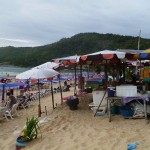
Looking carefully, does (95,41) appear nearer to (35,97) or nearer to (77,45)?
(77,45)

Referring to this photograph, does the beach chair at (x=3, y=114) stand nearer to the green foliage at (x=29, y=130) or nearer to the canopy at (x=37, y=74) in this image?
the canopy at (x=37, y=74)

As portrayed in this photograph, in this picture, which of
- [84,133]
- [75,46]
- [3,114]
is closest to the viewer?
[84,133]

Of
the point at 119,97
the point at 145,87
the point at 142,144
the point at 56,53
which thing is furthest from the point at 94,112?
the point at 56,53

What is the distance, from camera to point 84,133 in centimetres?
657

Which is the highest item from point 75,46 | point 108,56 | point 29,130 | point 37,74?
point 75,46

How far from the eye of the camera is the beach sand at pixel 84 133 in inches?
221

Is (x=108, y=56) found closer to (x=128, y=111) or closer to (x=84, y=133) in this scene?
(x=128, y=111)

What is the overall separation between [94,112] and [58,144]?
114 inches

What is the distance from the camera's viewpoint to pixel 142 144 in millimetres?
5152

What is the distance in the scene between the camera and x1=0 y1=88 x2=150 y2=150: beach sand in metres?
5.61

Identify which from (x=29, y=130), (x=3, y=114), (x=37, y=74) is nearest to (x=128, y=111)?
(x=29, y=130)

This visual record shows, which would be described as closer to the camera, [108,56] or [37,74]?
[108,56]

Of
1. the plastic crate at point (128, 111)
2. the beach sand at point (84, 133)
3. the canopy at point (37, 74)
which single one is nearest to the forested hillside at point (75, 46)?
the canopy at point (37, 74)

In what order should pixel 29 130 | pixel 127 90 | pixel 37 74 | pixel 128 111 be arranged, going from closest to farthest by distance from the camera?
pixel 29 130 → pixel 128 111 → pixel 127 90 → pixel 37 74
